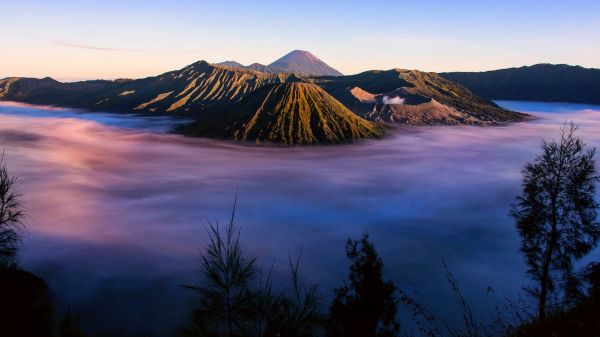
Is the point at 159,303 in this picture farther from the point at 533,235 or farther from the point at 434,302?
the point at 533,235

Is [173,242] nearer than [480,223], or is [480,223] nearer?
[173,242]

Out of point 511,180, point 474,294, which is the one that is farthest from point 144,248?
point 511,180

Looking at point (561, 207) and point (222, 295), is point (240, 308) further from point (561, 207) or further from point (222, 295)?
point (561, 207)

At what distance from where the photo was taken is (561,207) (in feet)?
98.3

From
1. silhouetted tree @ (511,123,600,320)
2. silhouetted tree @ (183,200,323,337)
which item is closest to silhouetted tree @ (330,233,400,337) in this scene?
silhouetted tree @ (511,123,600,320)

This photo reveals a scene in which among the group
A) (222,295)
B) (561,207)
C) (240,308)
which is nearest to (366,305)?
(561,207)

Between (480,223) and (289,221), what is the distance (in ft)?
176

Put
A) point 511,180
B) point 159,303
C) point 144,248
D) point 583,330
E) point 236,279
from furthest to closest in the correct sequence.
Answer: point 511,180 < point 144,248 < point 159,303 < point 236,279 < point 583,330

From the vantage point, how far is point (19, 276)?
121 ft

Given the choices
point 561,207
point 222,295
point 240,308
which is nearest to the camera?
point 222,295

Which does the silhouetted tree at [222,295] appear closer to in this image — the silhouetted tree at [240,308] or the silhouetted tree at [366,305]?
the silhouetted tree at [240,308]

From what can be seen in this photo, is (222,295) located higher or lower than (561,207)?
higher

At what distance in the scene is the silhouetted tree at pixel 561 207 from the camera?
28922mm

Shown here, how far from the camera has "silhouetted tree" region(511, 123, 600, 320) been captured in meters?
28.9
